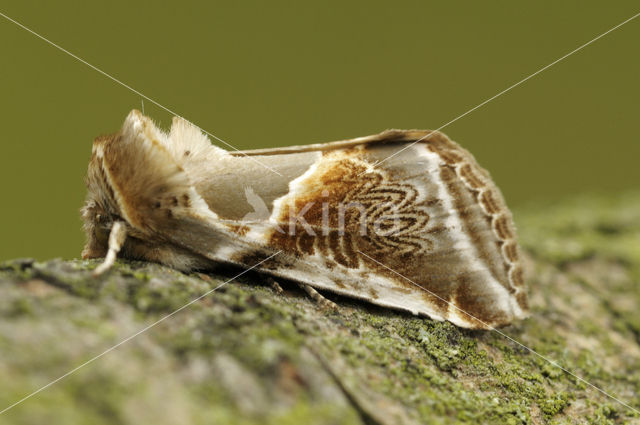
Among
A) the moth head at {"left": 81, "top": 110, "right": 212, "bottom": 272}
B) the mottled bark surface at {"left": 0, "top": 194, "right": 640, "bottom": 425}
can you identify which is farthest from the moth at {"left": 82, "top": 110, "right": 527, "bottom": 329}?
the mottled bark surface at {"left": 0, "top": 194, "right": 640, "bottom": 425}

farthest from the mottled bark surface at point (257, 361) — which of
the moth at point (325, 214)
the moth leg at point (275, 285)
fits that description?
the moth at point (325, 214)

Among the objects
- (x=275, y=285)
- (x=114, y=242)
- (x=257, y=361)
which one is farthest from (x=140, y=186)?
(x=257, y=361)

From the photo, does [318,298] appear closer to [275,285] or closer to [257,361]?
[275,285]

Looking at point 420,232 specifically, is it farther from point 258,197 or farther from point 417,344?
point 258,197

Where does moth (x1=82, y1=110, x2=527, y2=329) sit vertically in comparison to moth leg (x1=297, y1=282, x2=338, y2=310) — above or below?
above

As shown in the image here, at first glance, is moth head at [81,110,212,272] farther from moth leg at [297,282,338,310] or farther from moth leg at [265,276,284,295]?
moth leg at [297,282,338,310]

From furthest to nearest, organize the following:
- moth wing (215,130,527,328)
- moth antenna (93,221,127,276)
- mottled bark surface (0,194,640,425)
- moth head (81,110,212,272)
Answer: moth wing (215,130,527,328), moth head (81,110,212,272), moth antenna (93,221,127,276), mottled bark surface (0,194,640,425)

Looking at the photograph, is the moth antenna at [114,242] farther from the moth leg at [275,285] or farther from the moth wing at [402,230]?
the moth leg at [275,285]
